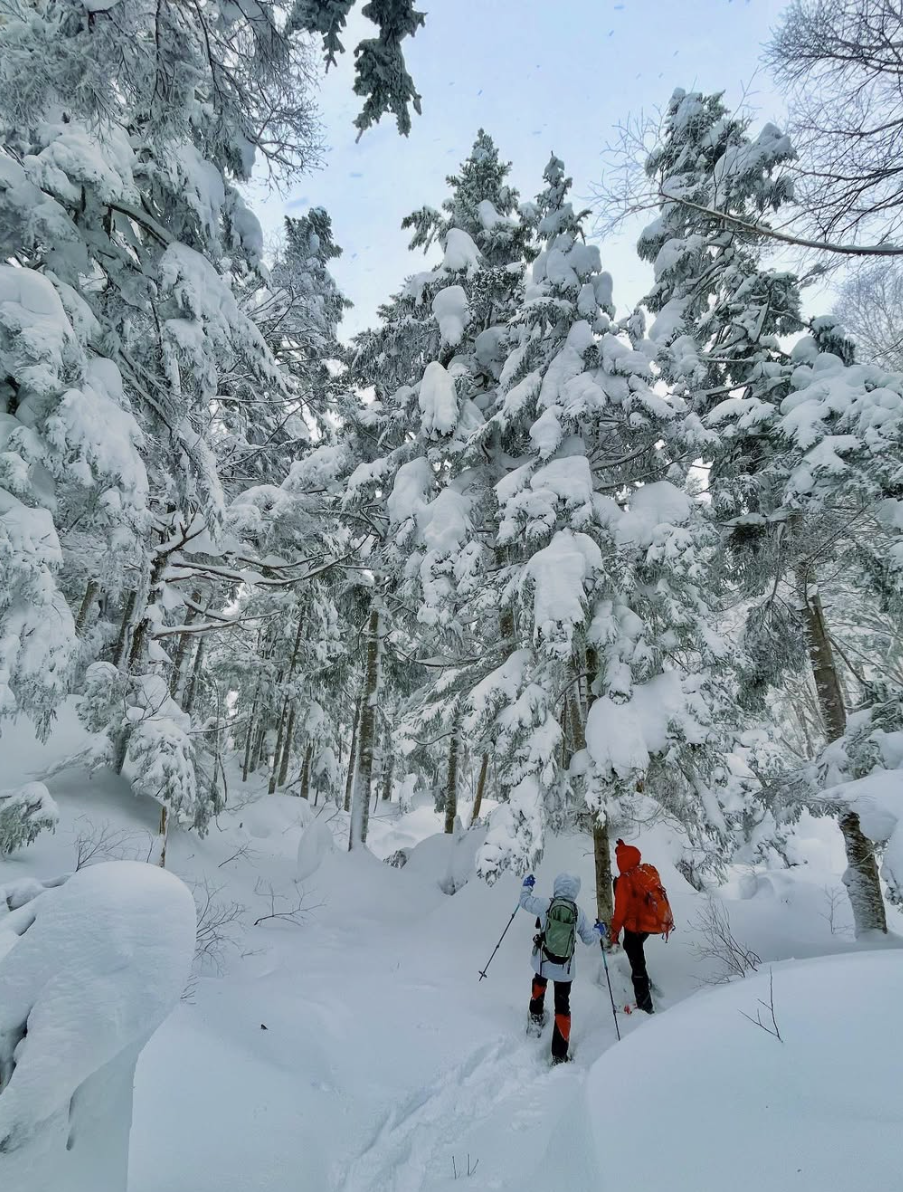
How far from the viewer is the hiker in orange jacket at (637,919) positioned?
5.89 meters

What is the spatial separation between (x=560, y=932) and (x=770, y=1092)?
3257 millimetres

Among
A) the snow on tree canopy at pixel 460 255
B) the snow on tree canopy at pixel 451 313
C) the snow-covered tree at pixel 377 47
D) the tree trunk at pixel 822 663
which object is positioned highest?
the snow on tree canopy at pixel 460 255

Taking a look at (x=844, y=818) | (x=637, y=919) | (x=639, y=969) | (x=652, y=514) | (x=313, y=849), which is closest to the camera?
(x=639, y=969)

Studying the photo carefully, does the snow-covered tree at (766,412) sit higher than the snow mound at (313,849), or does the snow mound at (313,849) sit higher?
the snow-covered tree at (766,412)

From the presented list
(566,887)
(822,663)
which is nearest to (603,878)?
(566,887)

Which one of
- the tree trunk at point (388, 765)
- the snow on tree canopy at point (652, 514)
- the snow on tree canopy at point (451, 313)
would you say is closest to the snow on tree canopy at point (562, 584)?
the snow on tree canopy at point (652, 514)

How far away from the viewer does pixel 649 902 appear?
6129 mm

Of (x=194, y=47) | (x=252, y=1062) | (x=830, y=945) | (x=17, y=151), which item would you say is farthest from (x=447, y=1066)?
(x=17, y=151)

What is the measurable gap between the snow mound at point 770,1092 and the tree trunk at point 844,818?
12.8ft

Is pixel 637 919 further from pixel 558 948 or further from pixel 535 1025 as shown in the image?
pixel 535 1025

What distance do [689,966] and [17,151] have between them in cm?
1262

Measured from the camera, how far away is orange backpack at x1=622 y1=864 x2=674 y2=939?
6.01 metres

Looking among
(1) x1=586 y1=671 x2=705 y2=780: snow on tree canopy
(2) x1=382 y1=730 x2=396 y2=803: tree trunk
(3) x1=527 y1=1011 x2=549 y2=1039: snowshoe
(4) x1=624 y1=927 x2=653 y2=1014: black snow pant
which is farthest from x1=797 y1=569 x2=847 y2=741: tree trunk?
(2) x1=382 y1=730 x2=396 y2=803: tree trunk

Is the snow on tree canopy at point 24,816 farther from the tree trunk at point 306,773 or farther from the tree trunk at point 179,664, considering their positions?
the tree trunk at point 306,773
